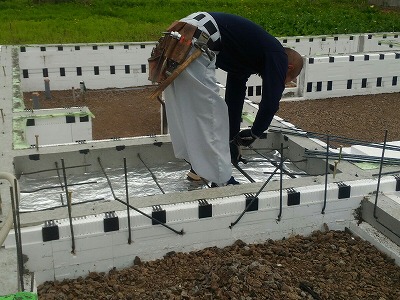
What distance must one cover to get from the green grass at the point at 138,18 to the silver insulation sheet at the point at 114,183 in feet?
26.9

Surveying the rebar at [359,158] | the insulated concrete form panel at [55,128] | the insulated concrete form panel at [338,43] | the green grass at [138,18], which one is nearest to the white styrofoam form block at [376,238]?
the rebar at [359,158]

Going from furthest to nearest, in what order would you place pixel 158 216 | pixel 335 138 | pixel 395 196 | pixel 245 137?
pixel 335 138 → pixel 245 137 → pixel 395 196 → pixel 158 216

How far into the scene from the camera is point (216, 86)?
297 cm

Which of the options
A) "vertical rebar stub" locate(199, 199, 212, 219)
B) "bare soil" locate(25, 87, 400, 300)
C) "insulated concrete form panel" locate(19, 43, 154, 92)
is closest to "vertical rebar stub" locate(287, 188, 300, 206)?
"bare soil" locate(25, 87, 400, 300)

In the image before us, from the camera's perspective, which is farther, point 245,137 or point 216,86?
point 245,137

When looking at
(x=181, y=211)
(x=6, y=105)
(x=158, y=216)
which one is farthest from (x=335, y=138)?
(x=6, y=105)

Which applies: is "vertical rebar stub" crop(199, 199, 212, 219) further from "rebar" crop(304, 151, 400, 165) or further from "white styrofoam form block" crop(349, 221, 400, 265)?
"rebar" crop(304, 151, 400, 165)

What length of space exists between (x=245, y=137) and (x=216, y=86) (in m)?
0.42

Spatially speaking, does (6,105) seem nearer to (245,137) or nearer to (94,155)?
(94,155)

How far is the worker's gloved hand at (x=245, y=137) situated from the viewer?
10.3 feet

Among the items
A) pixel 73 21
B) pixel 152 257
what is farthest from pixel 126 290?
pixel 73 21

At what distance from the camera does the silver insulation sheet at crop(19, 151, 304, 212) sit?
321 centimetres

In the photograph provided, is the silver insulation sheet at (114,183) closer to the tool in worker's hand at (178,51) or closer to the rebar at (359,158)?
the rebar at (359,158)

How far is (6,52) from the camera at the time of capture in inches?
326
